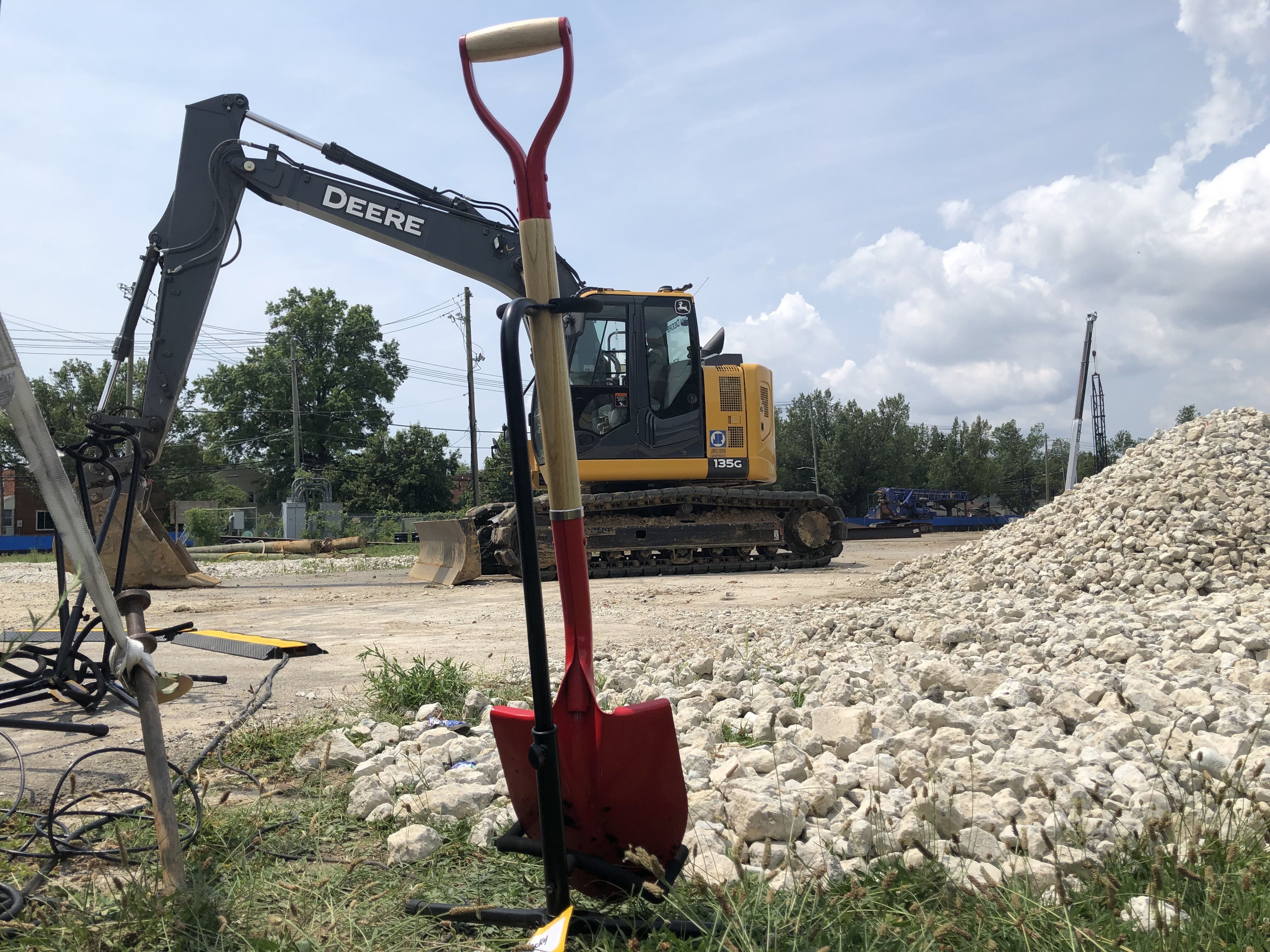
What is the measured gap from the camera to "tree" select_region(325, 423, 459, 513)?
46625 millimetres

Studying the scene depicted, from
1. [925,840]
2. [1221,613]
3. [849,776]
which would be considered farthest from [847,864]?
[1221,613]

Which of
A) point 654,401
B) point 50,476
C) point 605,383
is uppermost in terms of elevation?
point 605,383

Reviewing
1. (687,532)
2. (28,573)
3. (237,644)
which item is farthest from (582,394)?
(28,573)

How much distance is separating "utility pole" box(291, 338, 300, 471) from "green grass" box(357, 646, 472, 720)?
42069mm

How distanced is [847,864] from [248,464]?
5556cm

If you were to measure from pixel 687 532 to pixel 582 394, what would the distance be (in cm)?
254

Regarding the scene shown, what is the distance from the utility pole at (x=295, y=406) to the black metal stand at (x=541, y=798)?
4462 centimetres

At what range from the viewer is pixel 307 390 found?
5419 cm

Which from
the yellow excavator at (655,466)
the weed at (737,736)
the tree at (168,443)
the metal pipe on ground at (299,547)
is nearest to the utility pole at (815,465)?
the tree at (168,443)

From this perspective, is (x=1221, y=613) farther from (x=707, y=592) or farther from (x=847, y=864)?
(x=707, y=592)

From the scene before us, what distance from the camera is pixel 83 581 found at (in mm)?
1689

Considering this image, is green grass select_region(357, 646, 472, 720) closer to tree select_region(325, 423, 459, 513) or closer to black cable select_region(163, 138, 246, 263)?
black cable select_region(163, 138, 246, 263)

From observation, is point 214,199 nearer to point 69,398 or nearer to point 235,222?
point 235,222

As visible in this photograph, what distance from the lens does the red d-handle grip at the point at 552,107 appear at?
170cm
